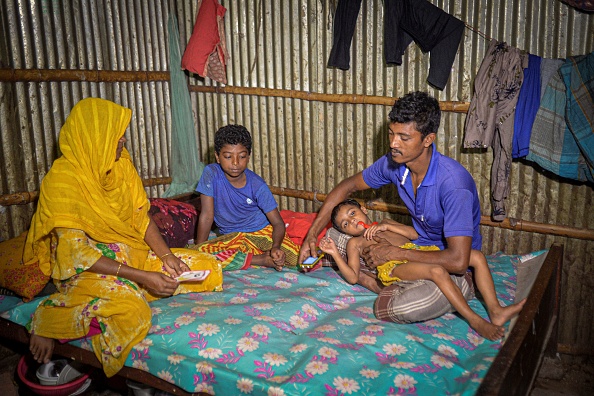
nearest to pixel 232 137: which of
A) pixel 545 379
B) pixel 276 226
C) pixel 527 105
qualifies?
pixel 276 226

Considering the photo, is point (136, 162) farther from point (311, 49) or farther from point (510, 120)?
point (510, 120)

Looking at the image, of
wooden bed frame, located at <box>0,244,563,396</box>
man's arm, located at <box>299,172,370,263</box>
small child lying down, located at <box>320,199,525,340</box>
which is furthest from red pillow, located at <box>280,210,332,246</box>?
wooden bed frame, located at <box>0,244,563,396</box>

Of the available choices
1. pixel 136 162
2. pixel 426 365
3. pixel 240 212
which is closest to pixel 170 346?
pixel 426 365

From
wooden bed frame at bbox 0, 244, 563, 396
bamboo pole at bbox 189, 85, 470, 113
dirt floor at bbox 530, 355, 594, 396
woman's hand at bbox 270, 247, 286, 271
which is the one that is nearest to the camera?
wooden bed frame at bbox 0, 244, 563, 396

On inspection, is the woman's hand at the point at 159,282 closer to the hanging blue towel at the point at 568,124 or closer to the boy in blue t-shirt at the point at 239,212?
the boy in blue t-shirt at the point at 239,212

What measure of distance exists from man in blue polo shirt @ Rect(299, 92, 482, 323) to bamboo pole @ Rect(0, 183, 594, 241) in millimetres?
891

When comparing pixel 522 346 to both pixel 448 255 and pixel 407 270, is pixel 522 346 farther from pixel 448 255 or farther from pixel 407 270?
pixel 407 270

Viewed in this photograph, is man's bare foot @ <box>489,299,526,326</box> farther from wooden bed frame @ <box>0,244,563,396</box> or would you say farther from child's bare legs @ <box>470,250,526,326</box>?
wooden bed frame @ <box>0,244,563,396</box>

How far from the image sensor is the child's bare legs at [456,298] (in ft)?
9.75

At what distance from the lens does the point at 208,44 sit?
5.39 m

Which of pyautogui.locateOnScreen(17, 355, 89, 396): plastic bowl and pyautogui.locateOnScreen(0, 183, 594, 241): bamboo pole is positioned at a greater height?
pyautogui.locateOnScreen(0, 183, 594, 241): bamboo pole

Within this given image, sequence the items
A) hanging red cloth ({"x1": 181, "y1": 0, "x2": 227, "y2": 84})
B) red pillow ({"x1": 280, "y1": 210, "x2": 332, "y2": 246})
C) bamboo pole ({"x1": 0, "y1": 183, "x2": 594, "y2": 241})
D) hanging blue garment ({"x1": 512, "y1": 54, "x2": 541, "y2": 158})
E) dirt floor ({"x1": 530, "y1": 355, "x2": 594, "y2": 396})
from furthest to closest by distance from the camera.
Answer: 1. hanging red cloth ({"x1": 181, "y1": 0, "x2": 227, "y2": 84})
2. red pillow ({"x1": 280, "y1": 210, "x2": 332, "y2": 246})
3. bamboo pole ({"x1": 0, "y1": 183, "x2": 594, "y2": 241})
4. hanging blue garment ({"x1": 512, "y1": 54, "x2": 541, "y2": 158})
5. dirt floor ({"x1": 530, "y1": 355, "x2": 594, "y2": 396})

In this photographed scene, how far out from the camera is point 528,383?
114 inches

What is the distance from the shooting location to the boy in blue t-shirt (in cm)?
421
